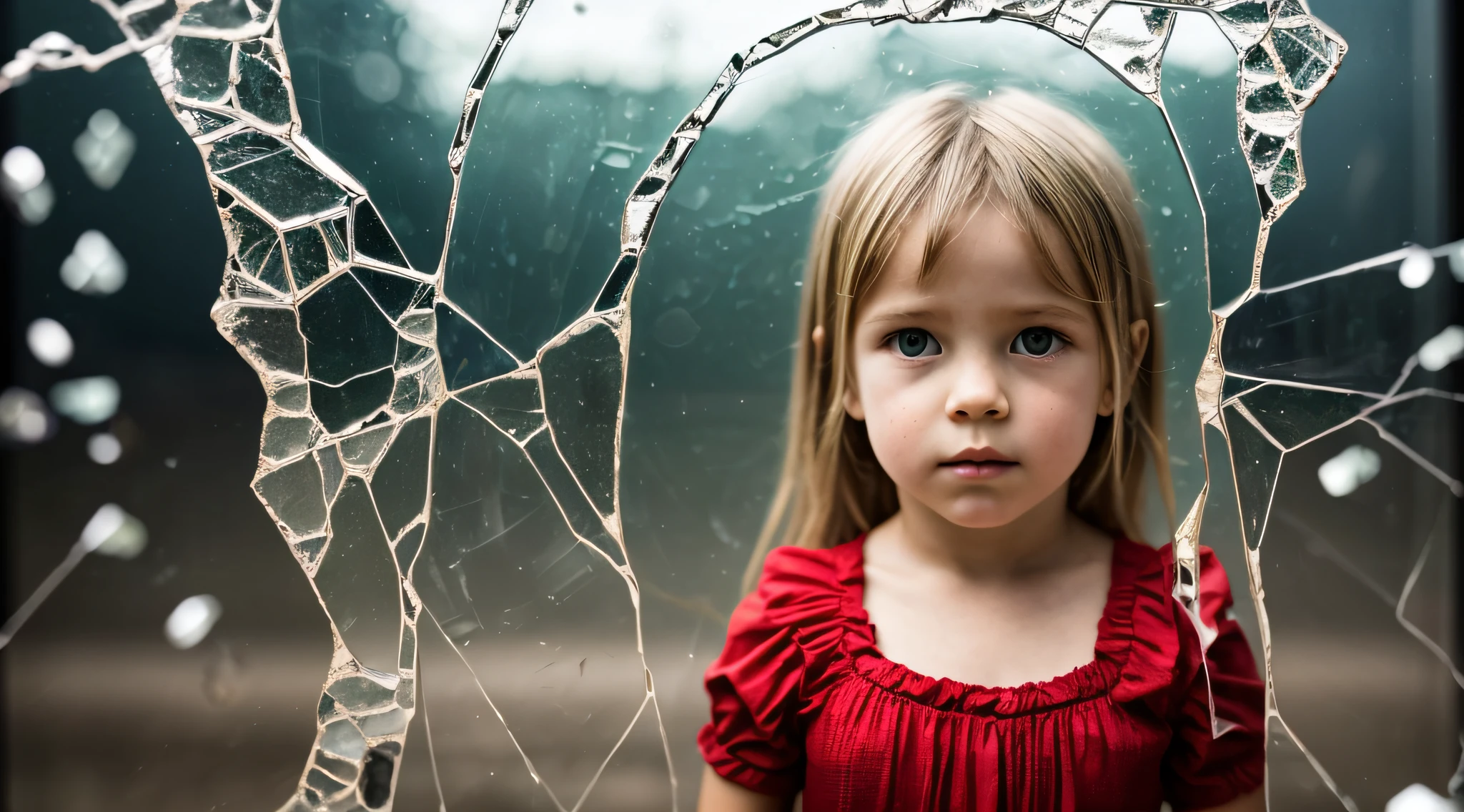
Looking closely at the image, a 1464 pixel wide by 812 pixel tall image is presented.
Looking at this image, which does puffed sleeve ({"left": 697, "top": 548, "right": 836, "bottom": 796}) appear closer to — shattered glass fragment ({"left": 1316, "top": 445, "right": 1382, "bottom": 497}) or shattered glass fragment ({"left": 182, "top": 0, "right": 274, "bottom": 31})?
shattered glass fragment ({"left": 1316, "top": 445, "right": 1382, "bottom": 497})

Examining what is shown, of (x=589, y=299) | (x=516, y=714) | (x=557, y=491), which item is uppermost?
(x=589, y=299)

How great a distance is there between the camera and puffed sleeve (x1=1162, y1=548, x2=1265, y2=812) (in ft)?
1.73

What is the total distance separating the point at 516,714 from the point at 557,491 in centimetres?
14

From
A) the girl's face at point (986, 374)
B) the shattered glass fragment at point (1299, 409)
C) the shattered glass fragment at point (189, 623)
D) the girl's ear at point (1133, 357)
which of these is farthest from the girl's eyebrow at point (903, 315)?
the shattered glass fragment at point (189, 623)

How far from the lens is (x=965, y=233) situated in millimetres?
494

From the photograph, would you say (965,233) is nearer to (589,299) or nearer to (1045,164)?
(1045,164)

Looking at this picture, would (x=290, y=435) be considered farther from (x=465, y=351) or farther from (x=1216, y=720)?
(x=1216, y=720)

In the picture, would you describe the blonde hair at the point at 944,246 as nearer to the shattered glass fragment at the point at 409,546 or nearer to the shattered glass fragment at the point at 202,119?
the shattered glass fragment at the point at 409,546

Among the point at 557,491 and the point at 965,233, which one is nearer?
the point at 965,233

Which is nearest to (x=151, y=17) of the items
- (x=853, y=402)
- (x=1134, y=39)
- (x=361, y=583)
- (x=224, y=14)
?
(x=224, y=14)

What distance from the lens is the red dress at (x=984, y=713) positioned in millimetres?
501

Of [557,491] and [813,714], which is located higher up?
[557,491]

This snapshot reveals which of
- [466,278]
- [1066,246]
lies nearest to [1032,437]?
[1066,246]

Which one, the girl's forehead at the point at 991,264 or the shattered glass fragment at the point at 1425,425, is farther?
the shattered glass fragment at the point at 1425,425
